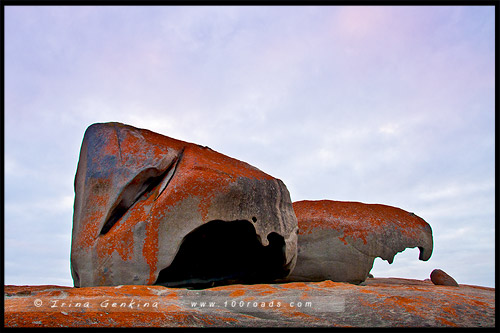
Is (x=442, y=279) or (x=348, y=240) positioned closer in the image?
(x=348, y=240)

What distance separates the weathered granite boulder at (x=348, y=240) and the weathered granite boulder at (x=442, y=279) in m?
0.68

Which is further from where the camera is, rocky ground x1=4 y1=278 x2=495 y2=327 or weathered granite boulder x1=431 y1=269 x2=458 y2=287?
weathered granite boulder x1=431 y1=269 x2=458 y2=287

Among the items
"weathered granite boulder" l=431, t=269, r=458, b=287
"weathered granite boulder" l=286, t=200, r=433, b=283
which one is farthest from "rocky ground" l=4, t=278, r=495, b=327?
"weathered granite boulder" l=431, t=269, r=458, b=287

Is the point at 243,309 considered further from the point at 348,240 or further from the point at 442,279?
the point at 442,279

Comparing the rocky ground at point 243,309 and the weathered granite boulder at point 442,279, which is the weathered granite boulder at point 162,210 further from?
the weathered granite boulder at point 442,279

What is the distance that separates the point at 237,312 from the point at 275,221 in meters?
4.02

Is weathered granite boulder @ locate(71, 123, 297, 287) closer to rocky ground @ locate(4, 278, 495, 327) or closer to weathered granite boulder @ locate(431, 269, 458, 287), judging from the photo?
rocky ground @ locate(4, 278, 495, 327)

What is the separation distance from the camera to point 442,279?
12.9m

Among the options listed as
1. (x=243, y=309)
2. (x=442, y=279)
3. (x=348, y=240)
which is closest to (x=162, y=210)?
(x=243, y=309)

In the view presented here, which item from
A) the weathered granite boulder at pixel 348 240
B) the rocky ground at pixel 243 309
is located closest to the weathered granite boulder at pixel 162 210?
the rocky ground at pixel 243 309

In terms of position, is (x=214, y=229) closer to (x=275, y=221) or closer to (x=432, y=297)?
(x=275, y=221)

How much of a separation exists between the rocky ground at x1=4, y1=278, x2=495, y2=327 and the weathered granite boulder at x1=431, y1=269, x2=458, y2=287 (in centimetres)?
670

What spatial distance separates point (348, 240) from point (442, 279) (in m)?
2.83

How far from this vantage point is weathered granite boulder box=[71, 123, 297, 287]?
828 cm
